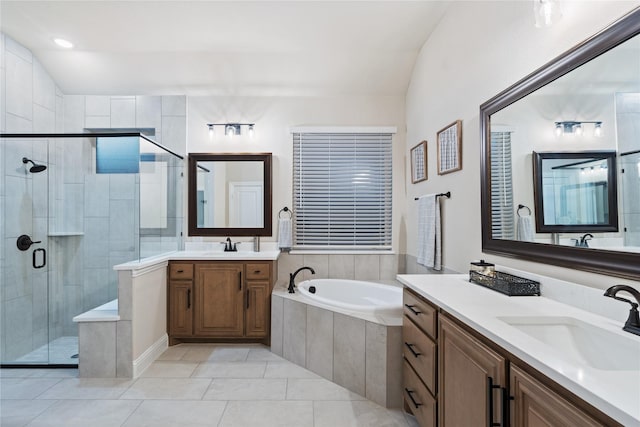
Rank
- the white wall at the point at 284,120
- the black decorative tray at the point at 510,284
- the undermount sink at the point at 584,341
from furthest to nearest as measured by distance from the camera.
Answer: the white wall at the point at 284,120, the black decorative tray at the point at 510,284, the undermount sink at the point at 584,341

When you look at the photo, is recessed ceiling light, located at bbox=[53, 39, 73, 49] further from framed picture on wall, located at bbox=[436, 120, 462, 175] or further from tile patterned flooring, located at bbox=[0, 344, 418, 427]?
framed picture on wall, located at bbox=[436, 120, 462, 175]

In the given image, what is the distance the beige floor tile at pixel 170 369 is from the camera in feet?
8.19

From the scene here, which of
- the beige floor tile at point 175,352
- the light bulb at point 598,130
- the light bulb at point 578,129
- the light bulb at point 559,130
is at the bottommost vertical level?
the beige floor tile at point 175,352

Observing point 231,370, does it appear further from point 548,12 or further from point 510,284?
point 548,12

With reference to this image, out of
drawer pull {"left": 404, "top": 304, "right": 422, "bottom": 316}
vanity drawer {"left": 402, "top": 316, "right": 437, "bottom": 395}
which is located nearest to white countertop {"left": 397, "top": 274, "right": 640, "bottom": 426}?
drawer pull {"left": 404, "top": 304, "right": 422, "bottom": 316}

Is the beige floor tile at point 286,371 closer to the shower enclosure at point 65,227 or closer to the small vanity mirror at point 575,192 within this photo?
the shower enclosure at point 65,227

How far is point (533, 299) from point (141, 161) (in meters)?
3.04

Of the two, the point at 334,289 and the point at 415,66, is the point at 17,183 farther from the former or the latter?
the point at 415,66

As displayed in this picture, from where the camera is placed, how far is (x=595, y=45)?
118cm

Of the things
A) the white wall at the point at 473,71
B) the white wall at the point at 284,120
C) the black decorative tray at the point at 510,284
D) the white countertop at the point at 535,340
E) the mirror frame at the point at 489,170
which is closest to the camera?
the white countertop at the point at 535,340

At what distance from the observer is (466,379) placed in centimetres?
121

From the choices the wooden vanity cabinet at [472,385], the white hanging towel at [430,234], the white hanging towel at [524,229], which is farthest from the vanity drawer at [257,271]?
the white hanging towel at [524,229]

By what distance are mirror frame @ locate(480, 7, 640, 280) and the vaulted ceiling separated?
131 cm

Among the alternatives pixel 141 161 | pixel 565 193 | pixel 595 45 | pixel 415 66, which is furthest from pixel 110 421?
pixel 415 66
